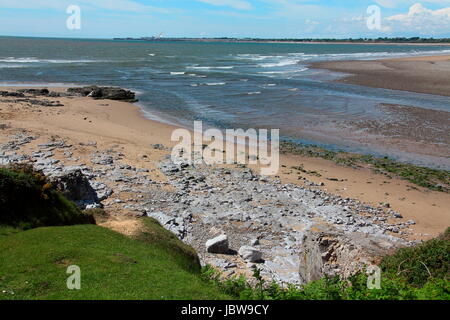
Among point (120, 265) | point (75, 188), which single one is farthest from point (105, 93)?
point (120, 265)

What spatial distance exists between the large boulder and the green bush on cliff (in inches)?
69.1

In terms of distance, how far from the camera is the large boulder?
14812 mm

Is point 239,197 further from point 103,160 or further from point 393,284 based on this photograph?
point 393,284

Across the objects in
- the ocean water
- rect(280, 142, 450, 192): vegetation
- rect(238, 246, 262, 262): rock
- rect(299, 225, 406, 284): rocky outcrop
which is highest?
the ocean water

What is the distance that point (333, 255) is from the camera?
41.4 feet

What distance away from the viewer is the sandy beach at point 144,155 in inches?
691

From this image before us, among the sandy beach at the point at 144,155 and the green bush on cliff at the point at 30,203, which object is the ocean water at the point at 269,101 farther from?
the green bush on cliff at the point at 30,203

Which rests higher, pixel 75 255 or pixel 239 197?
pixel 75 255

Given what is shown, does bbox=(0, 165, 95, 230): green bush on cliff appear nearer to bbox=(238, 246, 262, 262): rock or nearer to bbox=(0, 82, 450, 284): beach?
bbox=(0, 82, 450, 284): beach

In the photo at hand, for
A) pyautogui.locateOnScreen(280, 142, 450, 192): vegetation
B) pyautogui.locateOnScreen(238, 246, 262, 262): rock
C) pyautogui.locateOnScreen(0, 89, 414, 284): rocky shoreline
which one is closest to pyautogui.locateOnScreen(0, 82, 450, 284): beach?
pyautogui.locateOnScreen(0, 89, 414, 284): rocky shoreline

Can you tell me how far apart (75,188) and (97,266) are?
6.69 metres

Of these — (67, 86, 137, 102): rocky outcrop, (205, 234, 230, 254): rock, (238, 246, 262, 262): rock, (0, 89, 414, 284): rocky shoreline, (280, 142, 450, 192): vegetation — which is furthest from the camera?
(67, 86, 137, 102): rocky outcrop

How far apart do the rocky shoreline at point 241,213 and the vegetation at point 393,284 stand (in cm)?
126
